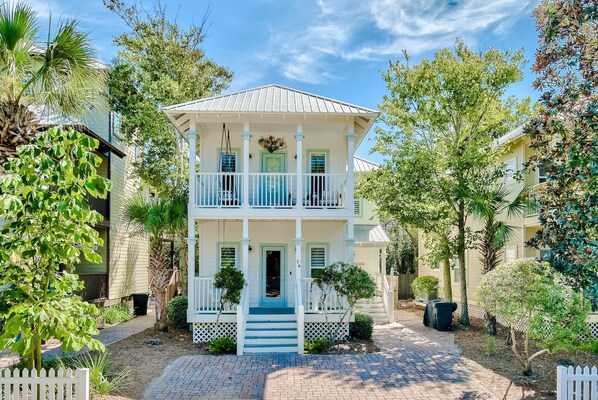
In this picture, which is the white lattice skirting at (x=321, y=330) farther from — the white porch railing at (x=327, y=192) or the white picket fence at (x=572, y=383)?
the white picket fence at (x=572, y=383)

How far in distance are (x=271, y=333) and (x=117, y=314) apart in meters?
7.71

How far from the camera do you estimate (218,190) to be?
14883mm

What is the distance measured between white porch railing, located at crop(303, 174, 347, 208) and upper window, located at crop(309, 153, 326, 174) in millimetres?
509

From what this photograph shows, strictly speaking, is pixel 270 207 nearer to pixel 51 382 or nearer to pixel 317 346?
pixel 317 346

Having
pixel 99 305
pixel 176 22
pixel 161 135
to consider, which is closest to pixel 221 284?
pixel 99 305

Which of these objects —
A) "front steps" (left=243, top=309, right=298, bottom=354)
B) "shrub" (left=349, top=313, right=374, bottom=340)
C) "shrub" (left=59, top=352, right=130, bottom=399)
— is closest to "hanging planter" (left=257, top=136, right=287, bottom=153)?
"front steps" (left=243, top=309, right=298, bottom=354)

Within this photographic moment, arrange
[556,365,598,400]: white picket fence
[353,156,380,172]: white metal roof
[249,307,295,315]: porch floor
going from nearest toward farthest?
[556,365,598,400]: white picket fence < [249,307,295,315]: porch floor < [353,156,380,172]: white metal roof

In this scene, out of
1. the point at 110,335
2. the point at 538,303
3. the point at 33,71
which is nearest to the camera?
the point at 33,71

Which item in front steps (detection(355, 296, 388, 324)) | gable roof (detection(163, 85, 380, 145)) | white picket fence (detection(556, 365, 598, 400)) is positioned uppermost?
gable roof (detection(163, 85, 380, 145))

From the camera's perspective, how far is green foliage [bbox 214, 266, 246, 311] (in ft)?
42.3

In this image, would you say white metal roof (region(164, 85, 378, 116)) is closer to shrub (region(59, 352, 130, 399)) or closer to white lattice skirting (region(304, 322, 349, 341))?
white lattice skirting (region(304, 322, 349, 341))

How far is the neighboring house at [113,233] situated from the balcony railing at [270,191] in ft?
14.7

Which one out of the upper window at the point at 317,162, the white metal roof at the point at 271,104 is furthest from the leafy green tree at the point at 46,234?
the upper window at the point at 317,162

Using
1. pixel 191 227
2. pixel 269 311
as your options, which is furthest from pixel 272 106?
pixel 269 311
